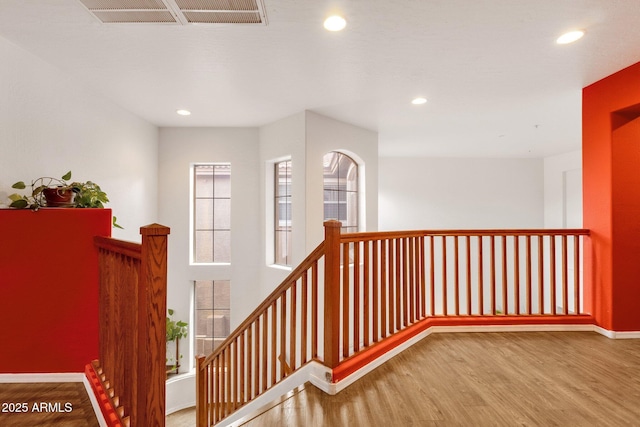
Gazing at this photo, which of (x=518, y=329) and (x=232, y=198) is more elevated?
(x=232, y=198)

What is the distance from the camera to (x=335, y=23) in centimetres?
215

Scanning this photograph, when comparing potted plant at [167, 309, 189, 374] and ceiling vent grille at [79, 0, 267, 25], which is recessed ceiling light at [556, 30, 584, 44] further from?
potted plant at [167, 309, 189, 374]

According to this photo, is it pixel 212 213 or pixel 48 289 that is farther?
pixel 212 213

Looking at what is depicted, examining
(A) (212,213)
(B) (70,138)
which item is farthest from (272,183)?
(B) (70,138)

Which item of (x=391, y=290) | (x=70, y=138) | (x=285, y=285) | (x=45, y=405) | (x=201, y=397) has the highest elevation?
(x=70, y=138)

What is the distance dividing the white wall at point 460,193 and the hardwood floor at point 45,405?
5.78m

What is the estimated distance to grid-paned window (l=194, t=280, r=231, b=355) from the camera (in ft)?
16.8

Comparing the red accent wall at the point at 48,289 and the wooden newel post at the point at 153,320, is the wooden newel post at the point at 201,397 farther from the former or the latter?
the wooden newel post at the point at 153,320

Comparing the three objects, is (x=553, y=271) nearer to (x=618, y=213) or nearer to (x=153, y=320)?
(x=618, y=213)

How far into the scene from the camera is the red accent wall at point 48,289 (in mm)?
2256

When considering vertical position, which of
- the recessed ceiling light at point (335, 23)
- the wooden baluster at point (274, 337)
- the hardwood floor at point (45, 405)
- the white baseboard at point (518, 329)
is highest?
the recessed ceiling light at point (335, 23)

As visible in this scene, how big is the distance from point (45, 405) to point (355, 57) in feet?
10.6

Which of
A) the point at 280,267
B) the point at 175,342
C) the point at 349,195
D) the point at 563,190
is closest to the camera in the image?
the point at 280,267

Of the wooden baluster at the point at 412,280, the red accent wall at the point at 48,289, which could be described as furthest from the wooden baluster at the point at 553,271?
the red accent wall at the point at 48,289
